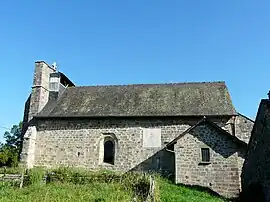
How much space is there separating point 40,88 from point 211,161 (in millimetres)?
14967

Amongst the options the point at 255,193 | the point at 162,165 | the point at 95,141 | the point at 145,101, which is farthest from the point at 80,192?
the point at 145,101

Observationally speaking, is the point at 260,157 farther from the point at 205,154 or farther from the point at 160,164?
the point at 160,164

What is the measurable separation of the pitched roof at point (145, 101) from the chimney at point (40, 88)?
639 mm

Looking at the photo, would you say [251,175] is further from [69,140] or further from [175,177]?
[69,140]

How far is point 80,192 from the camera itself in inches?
483

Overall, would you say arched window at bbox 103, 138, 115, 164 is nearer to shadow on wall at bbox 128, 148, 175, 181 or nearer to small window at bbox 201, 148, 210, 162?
shadow on wall at bbox 128, 148, 175, 181

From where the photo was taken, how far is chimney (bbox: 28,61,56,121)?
24797mm

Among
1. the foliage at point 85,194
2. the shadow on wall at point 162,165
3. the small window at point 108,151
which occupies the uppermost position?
the small window at point 108,151

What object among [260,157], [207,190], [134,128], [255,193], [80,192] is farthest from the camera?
[134,128]

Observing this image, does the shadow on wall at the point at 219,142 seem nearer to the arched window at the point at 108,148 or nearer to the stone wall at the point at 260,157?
the stone wall at the point at 260,157

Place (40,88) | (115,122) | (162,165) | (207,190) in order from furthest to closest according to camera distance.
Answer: (40,88), (115,122), (162,165), (207,190)

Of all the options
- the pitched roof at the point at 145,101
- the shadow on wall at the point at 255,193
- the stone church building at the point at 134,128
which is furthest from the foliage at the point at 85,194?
the pitched roof at the point at 145,101

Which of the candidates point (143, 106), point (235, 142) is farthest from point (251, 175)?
point (143, 106)

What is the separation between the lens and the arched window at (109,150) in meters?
22.6
